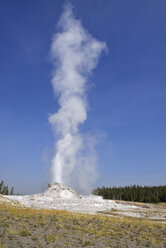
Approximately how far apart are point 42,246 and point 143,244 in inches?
312

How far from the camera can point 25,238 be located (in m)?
15.5

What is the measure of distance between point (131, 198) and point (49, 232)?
3975 inches

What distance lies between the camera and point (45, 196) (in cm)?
7050

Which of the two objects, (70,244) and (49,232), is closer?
(70,244)

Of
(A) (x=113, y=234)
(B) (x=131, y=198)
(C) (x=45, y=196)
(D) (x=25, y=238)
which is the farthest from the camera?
(B) (x=131, y=198)

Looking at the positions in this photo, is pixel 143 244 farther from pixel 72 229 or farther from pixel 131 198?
pixel 131 198

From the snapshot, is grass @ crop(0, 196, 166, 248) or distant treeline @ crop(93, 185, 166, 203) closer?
grass @ crop(0, 196, 166, 248)

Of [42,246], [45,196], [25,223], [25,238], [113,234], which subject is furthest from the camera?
[45,196]

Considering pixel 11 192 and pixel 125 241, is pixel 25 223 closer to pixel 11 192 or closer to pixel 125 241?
pixel 125 241

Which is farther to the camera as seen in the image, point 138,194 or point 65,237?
point 138,194

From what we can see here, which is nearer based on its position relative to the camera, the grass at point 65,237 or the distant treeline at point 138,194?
the grass at point 65,237

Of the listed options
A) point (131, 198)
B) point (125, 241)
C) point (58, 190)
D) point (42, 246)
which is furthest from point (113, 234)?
point (131, 198)

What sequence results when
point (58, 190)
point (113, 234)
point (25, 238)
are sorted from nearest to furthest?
point (25, 238), point (113, 234), point (58, 190)

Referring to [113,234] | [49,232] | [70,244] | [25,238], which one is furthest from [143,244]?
[25,238]
